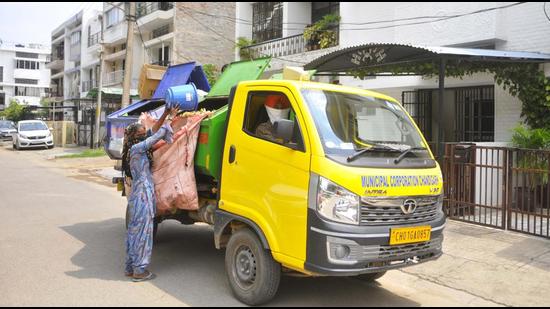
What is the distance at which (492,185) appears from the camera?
8555 mm

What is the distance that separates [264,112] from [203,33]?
87.0ft

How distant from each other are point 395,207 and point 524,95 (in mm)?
7084

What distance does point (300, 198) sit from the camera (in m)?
4.22

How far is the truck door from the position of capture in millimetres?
4250

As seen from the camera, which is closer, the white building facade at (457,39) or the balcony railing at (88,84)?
the white building facade at (457,39)

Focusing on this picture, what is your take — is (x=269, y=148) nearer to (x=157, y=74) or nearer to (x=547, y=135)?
(x=157, y=74)

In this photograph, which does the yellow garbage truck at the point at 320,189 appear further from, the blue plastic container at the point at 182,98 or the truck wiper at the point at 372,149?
the blue plastic container at the point at 182,98

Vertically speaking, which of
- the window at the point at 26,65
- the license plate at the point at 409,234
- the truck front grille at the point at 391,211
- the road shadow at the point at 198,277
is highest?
the window at the point at 26,65

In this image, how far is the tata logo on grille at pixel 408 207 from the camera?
437cm

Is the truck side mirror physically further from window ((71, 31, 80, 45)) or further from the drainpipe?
window ((71, 31, 80, 45))

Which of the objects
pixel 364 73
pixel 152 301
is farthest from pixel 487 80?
pixel 152 301

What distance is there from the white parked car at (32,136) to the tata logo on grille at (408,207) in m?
26.4

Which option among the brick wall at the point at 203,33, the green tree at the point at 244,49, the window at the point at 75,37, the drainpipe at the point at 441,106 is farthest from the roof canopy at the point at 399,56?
the window at the point at 75,37

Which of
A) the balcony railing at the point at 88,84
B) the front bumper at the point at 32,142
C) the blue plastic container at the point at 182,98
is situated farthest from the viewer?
the balcony railing at the point at 88,84
